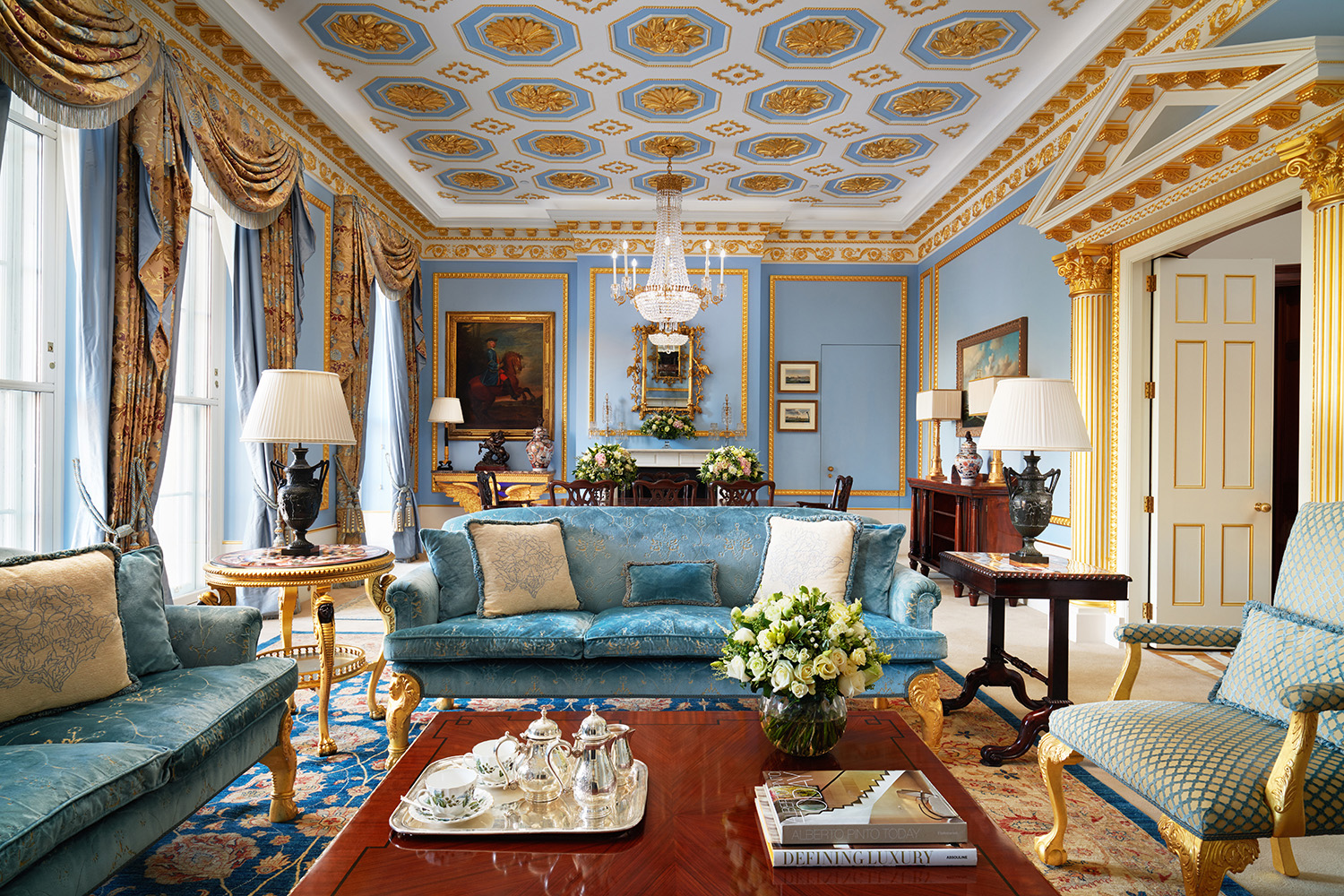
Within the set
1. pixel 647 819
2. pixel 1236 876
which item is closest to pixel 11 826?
pixel 647 819

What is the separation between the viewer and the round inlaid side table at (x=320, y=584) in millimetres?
2816

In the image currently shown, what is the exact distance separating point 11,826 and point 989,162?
6.76 meters

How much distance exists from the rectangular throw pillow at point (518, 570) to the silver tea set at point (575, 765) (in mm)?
Result: 1436

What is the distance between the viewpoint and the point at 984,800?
246cm

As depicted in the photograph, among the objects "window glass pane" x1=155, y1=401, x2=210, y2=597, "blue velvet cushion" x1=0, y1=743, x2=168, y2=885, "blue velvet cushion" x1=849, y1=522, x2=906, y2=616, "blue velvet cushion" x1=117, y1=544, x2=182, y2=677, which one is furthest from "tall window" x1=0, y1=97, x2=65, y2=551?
"blue velvet cushion" x1=849, y1=522, x2=906, y2=616

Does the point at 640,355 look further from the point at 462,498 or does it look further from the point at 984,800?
the point at 984,800

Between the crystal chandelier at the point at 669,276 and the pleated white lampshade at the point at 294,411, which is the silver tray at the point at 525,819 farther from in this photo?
the crystal chandelier at the point at 669,276

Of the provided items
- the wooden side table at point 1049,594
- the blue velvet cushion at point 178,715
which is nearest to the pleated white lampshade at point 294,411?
the blue velvet cushion at point 178,715

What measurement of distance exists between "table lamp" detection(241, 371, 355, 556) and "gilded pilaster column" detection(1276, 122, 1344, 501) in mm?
4049

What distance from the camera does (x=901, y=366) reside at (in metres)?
8.23

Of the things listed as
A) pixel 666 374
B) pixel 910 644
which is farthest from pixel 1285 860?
pixel 666 374

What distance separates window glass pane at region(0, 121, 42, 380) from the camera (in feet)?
10.2

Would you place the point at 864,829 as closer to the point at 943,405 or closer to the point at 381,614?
the point at 381,614

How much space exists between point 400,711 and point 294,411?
1305 mm
